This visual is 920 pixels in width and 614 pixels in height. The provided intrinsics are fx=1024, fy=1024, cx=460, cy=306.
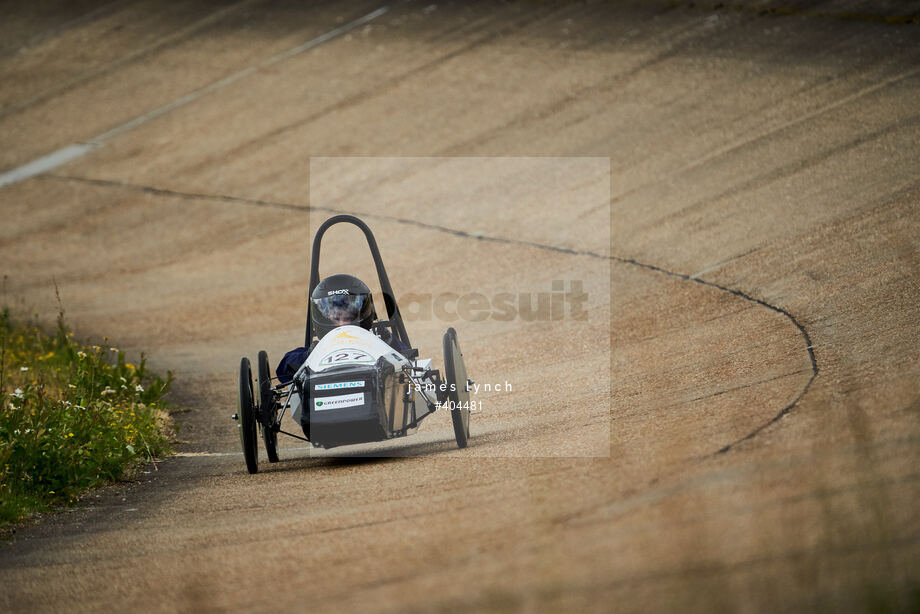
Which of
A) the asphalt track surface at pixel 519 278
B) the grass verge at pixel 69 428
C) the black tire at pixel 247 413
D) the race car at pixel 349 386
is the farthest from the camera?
the grass verge at pixel 69 428

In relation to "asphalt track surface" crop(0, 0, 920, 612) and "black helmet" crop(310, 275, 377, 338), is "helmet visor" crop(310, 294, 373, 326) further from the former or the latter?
"asphalt track surface" crop(0, 0, 920, 612)

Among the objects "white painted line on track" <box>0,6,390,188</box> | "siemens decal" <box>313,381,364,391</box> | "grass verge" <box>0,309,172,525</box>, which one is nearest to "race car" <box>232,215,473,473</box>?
"siemens decal" <box>313,381,364,391</box>

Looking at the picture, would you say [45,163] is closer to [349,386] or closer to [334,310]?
A: [334,310]

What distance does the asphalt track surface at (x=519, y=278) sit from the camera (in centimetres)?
516

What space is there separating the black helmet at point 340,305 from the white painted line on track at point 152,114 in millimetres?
15801

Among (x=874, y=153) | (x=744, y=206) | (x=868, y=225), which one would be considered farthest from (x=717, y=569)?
(x=874, y=153)

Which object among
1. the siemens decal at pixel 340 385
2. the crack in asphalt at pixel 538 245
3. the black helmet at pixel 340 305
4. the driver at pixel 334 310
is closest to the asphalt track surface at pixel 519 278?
the crack in asphalt at pixel 538 245

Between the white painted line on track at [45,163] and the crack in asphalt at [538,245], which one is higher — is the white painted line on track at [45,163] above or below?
above

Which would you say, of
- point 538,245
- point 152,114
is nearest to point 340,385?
point 538,245

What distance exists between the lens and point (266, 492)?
25.0 feet

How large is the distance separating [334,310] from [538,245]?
25.6 feet

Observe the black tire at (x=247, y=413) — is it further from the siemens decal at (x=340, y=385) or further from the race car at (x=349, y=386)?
the siemens decal at (x=340, y=385)

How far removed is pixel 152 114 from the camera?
949 inches

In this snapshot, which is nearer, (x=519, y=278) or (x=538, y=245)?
(x=519, y=278)
